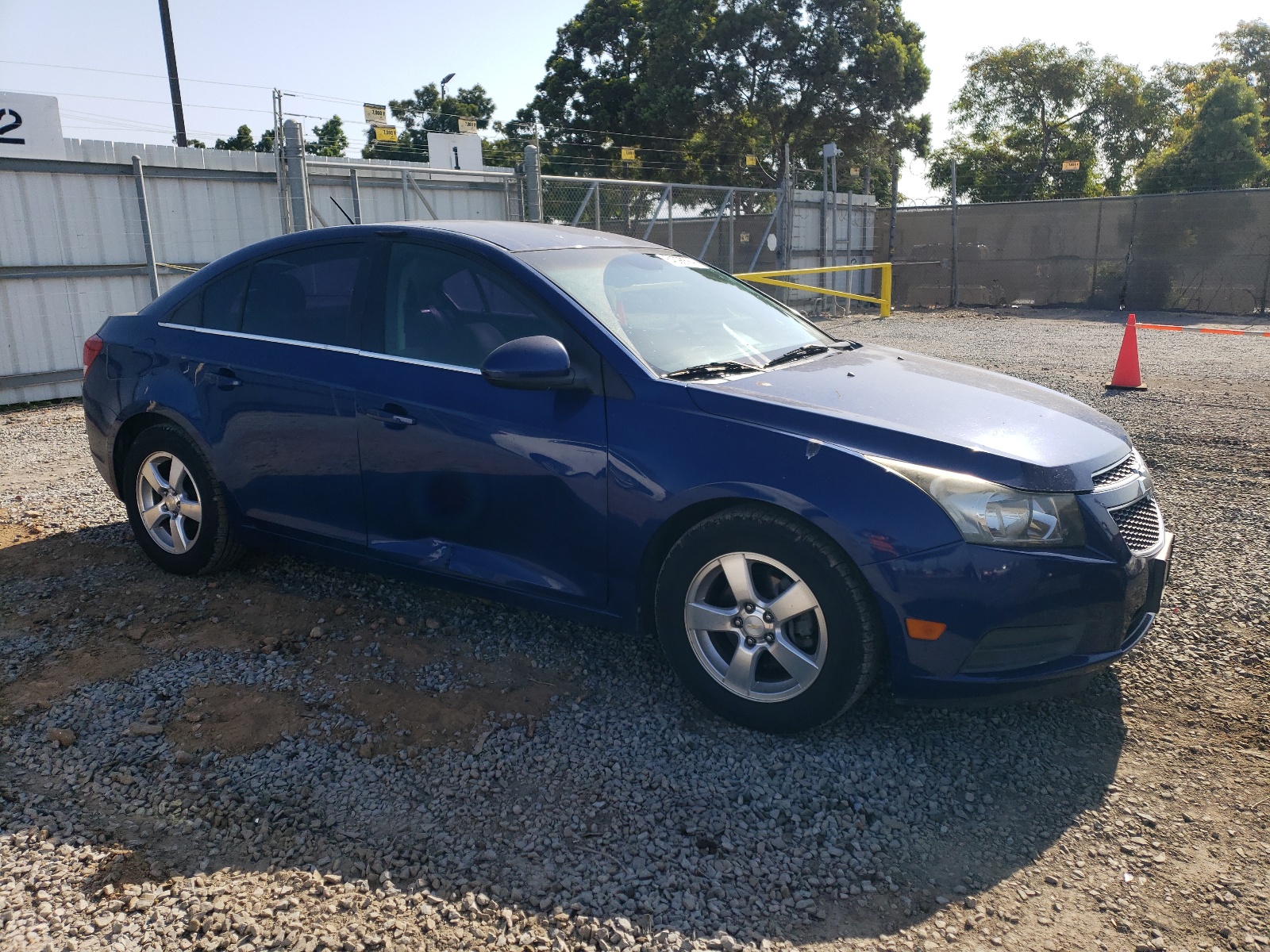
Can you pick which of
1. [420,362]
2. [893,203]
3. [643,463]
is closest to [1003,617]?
[643,463]

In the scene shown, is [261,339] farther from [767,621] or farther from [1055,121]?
[1055,121]

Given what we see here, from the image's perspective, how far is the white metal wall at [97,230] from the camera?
32.4 ft

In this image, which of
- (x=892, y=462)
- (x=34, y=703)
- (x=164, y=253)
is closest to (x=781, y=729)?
(x=892, y=462)

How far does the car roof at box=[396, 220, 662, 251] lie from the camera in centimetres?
387

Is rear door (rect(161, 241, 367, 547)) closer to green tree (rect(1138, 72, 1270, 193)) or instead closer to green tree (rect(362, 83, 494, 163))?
green tree (rect(1138, 72, 1270, 193))

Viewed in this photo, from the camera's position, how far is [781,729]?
10.1ft

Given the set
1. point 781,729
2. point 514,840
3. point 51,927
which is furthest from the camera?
point 781,729

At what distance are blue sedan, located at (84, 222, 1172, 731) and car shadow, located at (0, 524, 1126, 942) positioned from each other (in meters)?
0.29

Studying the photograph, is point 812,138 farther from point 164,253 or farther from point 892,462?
point 892,462

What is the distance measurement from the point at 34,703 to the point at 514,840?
6.45ft

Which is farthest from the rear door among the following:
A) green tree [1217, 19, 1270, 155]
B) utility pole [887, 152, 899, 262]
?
green tree [1217, 19, 1270, 155]

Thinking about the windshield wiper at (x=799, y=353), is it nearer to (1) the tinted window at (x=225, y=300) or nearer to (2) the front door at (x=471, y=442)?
(2) the front door at (x=471, y=442)

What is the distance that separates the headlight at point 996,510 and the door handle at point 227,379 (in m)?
2.84

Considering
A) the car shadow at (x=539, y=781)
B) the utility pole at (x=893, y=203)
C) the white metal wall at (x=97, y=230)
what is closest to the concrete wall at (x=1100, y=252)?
the utility pole at (x=893, y=203)
